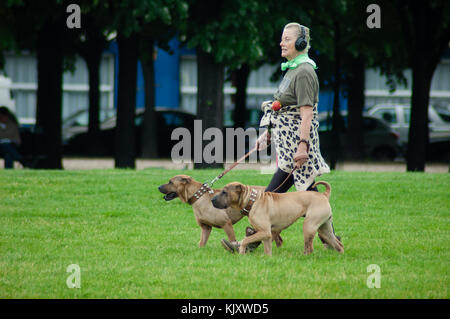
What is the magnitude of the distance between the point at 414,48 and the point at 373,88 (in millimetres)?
18259

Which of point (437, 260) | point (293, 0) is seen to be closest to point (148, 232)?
point (437, 260)

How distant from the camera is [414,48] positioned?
16.4m

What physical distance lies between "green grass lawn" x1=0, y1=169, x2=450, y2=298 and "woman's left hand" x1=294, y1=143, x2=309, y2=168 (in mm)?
921

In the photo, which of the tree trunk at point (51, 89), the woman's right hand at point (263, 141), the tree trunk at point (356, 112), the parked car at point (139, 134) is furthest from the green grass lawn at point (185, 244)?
the parked car at point (139, 134)

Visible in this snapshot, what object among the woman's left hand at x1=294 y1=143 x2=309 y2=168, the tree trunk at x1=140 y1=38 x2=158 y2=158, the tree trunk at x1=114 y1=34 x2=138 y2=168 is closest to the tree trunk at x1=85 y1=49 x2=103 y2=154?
the tree trunk at x1=140 y1=38 x2=158 y2=158

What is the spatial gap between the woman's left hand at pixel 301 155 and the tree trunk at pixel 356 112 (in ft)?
52.8

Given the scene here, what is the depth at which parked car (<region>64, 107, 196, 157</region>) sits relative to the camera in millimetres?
23984

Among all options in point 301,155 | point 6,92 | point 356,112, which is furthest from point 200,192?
point 6,92

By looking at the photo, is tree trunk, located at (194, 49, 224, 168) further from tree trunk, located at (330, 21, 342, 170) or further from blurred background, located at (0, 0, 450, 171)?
tree trunk, located at (330, 21, 342, 170)

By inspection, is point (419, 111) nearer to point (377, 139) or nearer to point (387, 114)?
point (377, 139)

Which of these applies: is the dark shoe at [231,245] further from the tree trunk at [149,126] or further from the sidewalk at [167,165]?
the tree trunk at [149,126]

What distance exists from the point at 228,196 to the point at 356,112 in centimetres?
1712

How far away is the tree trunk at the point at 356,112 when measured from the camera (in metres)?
23.0

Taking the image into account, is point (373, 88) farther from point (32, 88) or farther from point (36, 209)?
point (36, 209)
